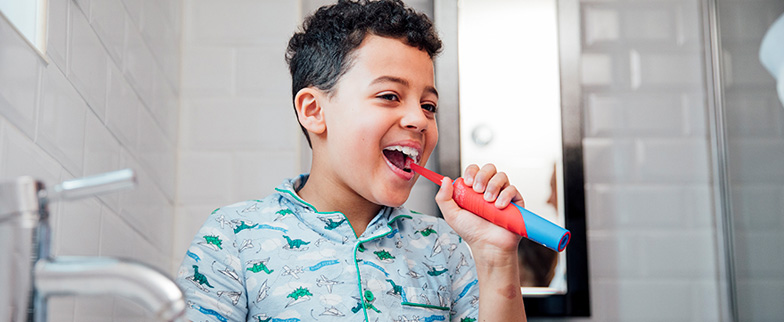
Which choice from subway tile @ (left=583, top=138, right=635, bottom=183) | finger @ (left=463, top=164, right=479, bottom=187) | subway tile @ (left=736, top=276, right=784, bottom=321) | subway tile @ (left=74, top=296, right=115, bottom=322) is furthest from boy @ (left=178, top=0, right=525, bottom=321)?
subway tile @ (left=736, top=276, right=784, bottom=321)

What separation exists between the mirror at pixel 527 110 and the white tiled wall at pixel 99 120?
1.90ft

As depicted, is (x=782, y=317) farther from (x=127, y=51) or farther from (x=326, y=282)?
(x=127, y=51)

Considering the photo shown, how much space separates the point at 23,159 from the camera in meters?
0.70

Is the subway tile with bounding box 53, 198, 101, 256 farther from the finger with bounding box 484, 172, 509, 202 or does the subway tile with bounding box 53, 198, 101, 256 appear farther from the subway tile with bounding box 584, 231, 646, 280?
the subway tile with bounding box 584, 231, 646, 280

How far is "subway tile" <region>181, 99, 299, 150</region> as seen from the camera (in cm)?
148

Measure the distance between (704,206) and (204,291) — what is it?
116 centimetres

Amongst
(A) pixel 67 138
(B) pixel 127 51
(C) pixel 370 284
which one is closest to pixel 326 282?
(C) pixel 370 284

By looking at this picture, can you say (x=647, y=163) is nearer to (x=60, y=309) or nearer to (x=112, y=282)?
(x=60, y=309)

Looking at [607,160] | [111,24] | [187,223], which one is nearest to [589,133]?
[607,160]

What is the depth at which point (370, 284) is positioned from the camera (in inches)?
37.9

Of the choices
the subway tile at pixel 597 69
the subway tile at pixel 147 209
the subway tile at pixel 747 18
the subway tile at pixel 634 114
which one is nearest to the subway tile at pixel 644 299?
the subway tile at pixel 634 114

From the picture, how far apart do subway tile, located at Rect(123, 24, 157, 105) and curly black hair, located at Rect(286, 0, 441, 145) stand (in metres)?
0.25

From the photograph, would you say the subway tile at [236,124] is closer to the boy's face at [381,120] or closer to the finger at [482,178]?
the boy's face at [381,120]

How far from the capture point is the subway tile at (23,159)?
657mm
